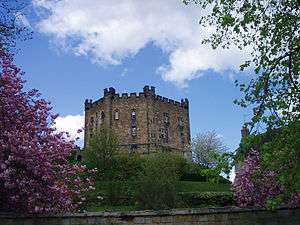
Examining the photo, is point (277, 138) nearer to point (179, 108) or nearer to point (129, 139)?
point (129, 139)

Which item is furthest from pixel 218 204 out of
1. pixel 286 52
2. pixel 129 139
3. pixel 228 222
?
pixel 129 139

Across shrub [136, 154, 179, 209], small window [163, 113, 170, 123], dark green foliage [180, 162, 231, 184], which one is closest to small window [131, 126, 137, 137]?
small window [163, 113, 170, 123]

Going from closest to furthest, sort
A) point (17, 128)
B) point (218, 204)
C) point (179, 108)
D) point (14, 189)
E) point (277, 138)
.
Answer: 1. point (277, 138)
2. point (14, 189)
3. point (17, 128)
4. point (218, 204)
5. point (179, 108)

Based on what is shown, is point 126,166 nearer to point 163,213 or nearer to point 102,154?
point 102,154

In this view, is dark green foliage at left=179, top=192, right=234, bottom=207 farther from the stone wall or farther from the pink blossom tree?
the stone wall

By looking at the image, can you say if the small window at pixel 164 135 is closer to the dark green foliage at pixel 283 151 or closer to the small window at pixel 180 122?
the small window at pixel 180 122

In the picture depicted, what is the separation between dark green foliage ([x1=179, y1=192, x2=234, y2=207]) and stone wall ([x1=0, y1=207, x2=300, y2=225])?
2467 centimetres

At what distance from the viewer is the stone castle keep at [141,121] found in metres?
78.6

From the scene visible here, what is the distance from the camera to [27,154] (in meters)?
17.0

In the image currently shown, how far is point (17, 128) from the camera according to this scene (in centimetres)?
1817

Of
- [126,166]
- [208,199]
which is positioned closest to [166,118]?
[126,166]

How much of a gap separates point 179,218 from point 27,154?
19.9 feet

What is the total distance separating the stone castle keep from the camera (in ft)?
258

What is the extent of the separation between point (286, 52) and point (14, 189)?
10283 millimetres
